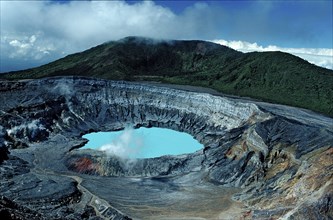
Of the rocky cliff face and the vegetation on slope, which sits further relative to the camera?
the vegetation on slope

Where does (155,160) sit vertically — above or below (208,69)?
below

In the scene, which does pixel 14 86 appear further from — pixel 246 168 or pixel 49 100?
pixel 246 168

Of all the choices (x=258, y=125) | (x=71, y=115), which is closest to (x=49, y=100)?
(x=71, y=115)

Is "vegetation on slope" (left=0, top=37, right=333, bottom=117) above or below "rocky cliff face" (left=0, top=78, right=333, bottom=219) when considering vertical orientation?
above

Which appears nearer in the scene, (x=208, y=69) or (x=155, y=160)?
(x=155, y=160)
